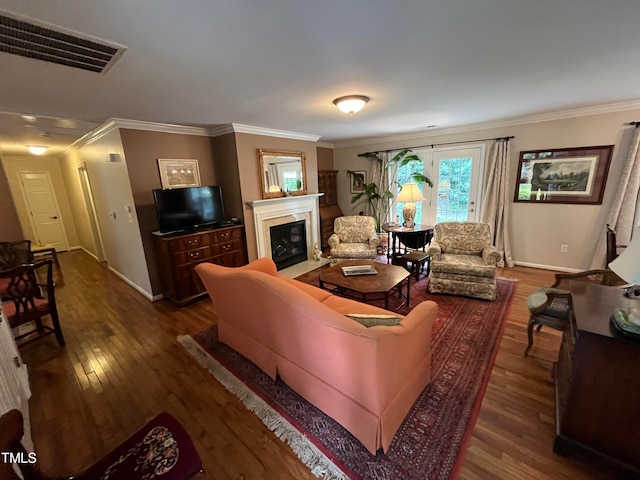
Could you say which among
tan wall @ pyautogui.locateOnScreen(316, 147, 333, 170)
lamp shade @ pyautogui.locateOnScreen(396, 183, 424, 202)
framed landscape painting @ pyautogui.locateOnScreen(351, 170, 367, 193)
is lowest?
lamp shade @ pyautogui.locateOnScreen(396, 183, 424, 202)

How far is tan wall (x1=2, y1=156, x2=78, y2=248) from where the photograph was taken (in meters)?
5.77

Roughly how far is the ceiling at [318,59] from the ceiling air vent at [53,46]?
0.25 ft

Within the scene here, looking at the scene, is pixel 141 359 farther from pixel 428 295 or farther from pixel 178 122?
pixel 428 295

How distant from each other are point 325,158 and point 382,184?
1552 mm

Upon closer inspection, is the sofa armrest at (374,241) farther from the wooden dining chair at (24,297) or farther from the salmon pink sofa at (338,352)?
the wooden dining chair at (24,297)

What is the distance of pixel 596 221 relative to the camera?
3.82 metres

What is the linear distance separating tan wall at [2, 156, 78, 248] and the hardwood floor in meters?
4.96

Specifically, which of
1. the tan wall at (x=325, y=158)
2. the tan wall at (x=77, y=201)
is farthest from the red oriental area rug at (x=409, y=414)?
the tan wall at (x=77, y=201)

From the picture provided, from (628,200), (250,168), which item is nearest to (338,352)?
(250,168)

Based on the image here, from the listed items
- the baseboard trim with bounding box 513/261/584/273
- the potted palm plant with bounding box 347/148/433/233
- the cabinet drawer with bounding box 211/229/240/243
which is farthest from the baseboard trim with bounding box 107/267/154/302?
the baseboard trim with bounding box 513/261/584/273

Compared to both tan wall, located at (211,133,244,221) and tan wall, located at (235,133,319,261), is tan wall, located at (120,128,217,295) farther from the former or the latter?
tan wall, located at (235,133,319,261)

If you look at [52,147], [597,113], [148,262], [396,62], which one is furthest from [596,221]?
[52,147]

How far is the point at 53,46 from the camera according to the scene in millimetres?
1513

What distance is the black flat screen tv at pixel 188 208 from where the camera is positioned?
3.39m
